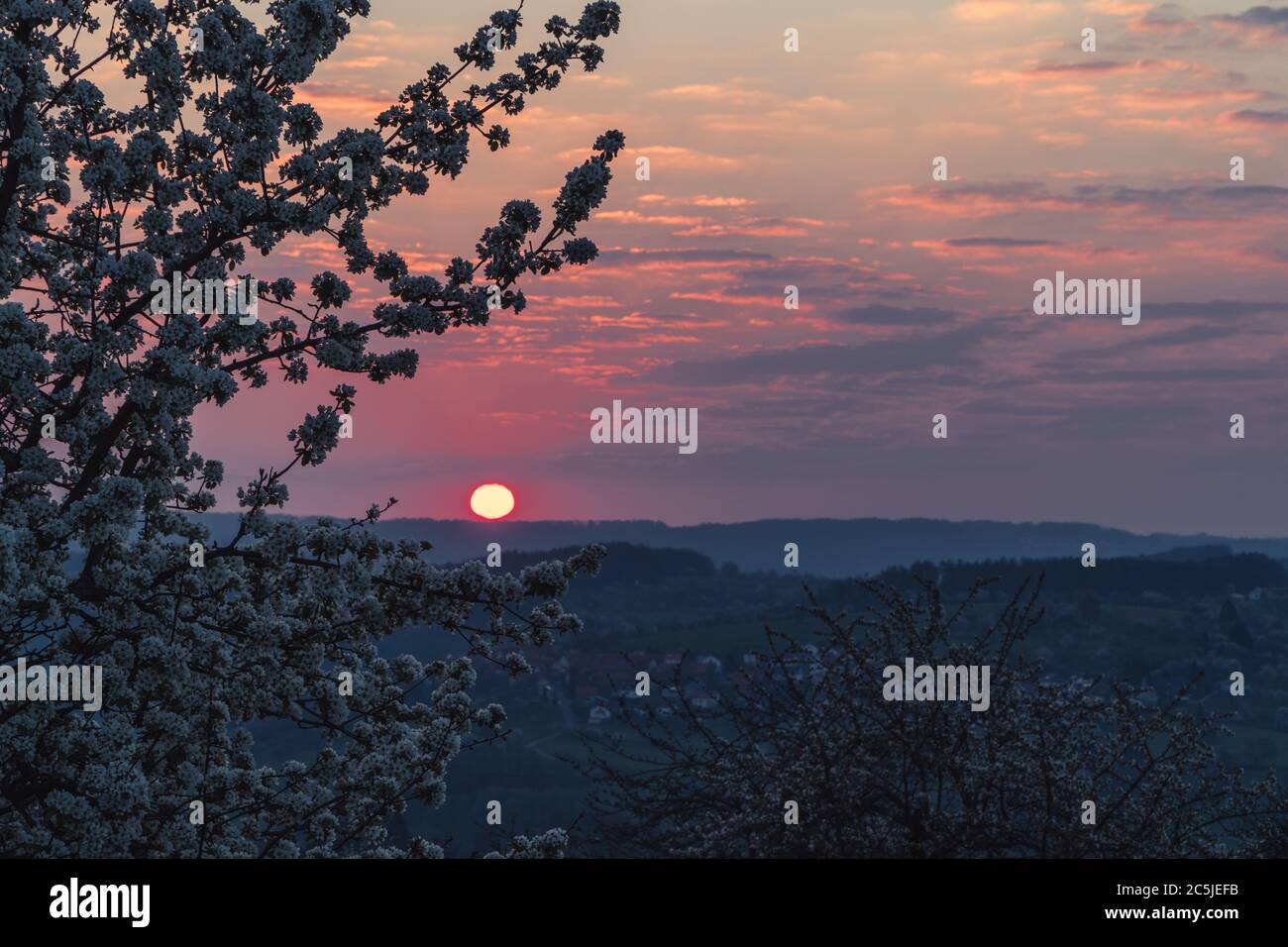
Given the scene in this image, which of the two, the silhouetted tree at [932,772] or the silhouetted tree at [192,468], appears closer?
the silhouetted tree at [192,468]

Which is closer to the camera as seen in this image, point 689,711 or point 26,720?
point 26,720

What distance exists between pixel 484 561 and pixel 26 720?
422cm

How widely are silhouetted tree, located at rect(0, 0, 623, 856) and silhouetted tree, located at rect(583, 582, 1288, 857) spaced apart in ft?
27.4

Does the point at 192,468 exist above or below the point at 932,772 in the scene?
above

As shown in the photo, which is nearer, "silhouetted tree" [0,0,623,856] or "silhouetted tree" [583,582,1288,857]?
"silhouetted tree" [0,0,623,856]

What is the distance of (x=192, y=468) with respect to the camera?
14.2 meters

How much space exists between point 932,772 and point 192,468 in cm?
1237

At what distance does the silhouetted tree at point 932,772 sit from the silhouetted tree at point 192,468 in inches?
329

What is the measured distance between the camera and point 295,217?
11641 mm

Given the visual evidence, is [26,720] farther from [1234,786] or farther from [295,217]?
[1234,786]

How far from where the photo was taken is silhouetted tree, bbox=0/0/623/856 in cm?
1045

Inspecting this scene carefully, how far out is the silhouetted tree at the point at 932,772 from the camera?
19.4m

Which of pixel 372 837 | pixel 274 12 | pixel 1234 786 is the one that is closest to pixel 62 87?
pixel 274 12

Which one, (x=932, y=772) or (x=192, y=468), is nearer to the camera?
(x=192, y=468)
